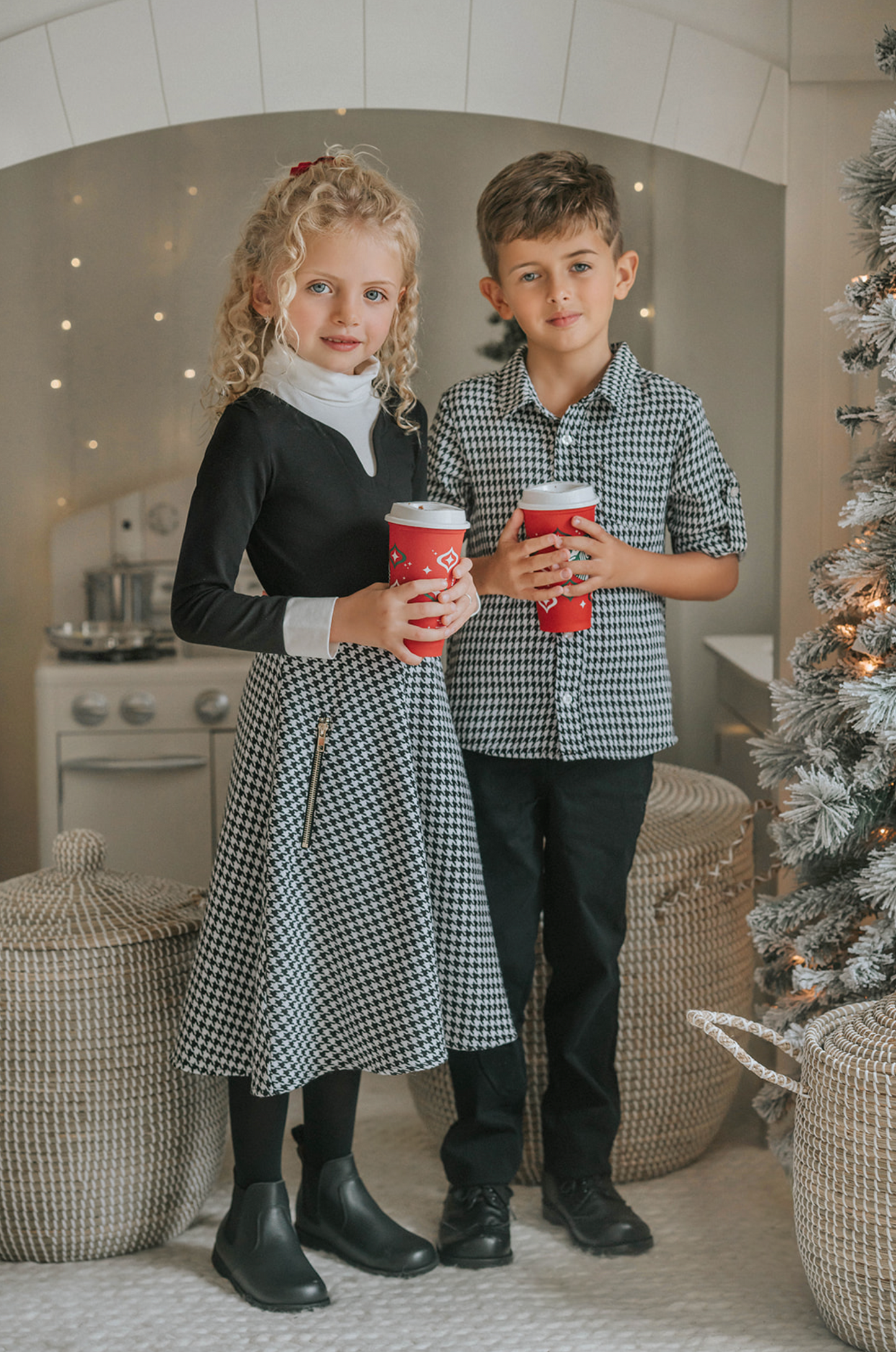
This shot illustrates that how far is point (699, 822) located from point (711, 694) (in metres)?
1.14

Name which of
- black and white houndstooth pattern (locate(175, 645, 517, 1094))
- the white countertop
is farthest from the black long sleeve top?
the white countertop

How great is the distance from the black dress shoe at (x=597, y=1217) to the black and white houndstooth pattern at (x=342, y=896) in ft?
1.08

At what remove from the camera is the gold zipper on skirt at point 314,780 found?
61.1 inches

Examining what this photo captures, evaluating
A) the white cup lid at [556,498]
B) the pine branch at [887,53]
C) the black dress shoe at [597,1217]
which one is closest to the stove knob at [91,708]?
the black dress shoe at [597,1217]

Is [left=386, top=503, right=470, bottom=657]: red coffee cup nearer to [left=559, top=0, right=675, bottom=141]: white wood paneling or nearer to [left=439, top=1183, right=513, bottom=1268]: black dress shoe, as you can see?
[left=439, top=1183, right=513, bottom=1268]: black dress shoe

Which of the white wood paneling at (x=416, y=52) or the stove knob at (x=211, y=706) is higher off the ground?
the white wood paneling at (x=416, y=52)

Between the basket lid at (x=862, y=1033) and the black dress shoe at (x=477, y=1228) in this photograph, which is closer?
the basket lid at (x=862, y=1033)

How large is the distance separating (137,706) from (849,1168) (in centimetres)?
195

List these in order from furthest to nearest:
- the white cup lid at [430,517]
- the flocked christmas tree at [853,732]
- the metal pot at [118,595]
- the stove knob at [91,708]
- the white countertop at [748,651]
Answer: the metal pot at [118,595] → the stove knob at [91,708] → the white countertop at [748,651] → the flocked christmas tree at [853,732] → the white cup lid at [430,517]

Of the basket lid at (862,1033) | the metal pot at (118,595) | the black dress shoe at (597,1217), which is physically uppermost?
the metal pot at (118,595)

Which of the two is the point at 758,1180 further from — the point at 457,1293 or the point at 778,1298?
the point at 457,1293

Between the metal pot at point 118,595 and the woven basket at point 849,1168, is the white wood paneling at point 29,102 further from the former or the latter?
the woven basket at point 849,1168

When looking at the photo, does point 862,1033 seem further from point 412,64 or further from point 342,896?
point 412,64

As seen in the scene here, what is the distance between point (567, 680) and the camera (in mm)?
1680
